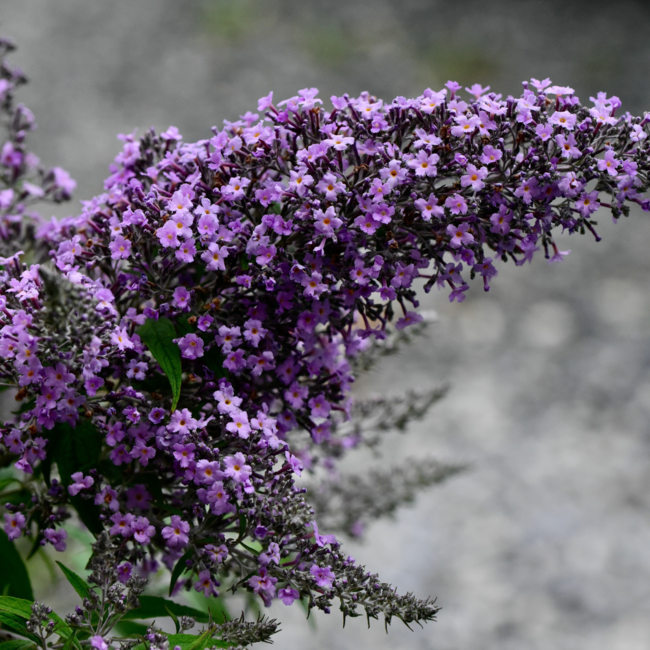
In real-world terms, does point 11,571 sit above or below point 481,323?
below

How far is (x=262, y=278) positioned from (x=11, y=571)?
508 mm

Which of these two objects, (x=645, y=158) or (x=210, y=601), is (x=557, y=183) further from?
(x=210, y=601)

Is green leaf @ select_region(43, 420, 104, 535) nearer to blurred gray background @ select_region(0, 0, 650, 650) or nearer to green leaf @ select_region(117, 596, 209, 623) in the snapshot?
green leaf @ select_region(117, 596, 209, 623)

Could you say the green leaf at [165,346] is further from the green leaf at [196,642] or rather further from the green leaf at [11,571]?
the green leaf at [11,571]

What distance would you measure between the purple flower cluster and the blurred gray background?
818mm

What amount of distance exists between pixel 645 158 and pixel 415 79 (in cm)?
329

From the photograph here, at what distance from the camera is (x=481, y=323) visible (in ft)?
10.8

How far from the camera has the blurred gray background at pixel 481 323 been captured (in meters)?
2.41

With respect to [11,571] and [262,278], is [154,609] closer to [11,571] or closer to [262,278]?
[11,571]

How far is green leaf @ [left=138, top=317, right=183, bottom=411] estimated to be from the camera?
0.76 metres

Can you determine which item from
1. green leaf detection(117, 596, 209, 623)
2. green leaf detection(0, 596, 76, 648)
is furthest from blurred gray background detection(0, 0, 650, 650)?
green leaf detection(0, 596, 76, 648)

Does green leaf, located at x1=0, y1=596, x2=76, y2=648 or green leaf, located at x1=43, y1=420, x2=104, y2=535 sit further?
green leaf, located at x1=43, y1=420, x2=104, y2=535

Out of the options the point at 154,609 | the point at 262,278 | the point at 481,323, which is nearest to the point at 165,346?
the point at 262,278

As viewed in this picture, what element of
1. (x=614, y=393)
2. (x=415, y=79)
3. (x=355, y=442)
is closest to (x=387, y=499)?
(x=355, y=442)
